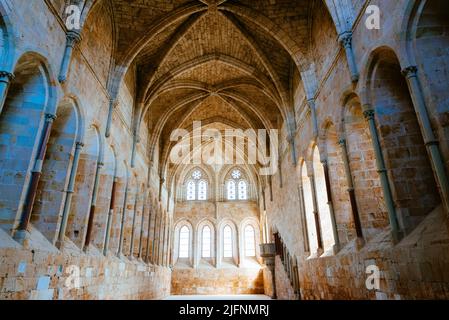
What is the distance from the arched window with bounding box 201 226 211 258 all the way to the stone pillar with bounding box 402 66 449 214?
20.2m

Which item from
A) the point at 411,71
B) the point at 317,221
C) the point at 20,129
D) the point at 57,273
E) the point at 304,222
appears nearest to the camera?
the point at 411,71

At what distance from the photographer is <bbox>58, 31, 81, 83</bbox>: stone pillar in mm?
6830

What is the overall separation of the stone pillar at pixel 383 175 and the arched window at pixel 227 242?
60.6ft

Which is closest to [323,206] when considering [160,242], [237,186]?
[160,242]

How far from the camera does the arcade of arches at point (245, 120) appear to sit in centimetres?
505

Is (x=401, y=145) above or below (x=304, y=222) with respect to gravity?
above

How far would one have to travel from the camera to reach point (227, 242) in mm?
23062

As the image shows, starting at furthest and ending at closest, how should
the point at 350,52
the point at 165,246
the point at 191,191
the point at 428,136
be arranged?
the point at 191,191 → the point at 165,246 → the point at 350,52 → the point at 428,136

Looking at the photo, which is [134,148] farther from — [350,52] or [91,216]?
[350,52]

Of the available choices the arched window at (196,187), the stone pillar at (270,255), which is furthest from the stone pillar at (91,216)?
the arched window at (196,187)

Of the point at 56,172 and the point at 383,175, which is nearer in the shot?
the point at 383,175

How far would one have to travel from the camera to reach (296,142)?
40.1 feet

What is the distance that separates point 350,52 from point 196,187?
63.8 ft

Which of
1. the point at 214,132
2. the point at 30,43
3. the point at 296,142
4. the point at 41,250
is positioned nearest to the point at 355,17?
the point at 296,142
